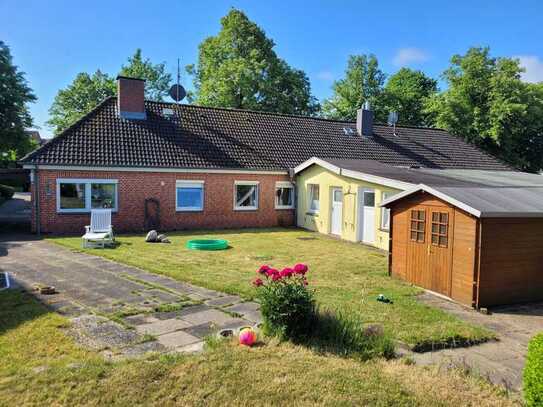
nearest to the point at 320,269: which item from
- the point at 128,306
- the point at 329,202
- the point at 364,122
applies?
the point at 128,306

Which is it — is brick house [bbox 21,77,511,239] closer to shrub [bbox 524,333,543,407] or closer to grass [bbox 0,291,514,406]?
grass [bbox 0,291,514,406]

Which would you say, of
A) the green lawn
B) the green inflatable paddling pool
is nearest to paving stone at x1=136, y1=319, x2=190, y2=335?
the green lawn

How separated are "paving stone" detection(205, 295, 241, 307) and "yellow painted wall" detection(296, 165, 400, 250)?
8534 millimetres

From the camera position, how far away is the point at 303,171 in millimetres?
21391

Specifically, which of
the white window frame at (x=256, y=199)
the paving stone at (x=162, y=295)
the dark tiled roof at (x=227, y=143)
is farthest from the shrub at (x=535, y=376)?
the white window frame at (x=256, y=199)

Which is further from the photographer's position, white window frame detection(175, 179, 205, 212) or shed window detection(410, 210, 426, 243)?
Result: white window frame detection(175, 179, 205, 212)

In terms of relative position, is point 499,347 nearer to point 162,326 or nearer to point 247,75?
point 162,326

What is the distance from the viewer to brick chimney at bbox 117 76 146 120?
68.3 ft

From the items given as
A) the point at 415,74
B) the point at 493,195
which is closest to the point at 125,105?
the point at 493,195

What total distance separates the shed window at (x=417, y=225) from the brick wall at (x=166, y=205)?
1138 cm

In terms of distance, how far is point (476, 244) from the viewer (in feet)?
29.7

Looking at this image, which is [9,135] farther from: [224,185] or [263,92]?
[263,92]

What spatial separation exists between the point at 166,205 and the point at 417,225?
11924 mm

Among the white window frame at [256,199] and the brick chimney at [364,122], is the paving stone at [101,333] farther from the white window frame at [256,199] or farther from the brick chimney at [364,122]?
the brick chimney at [364,122]
